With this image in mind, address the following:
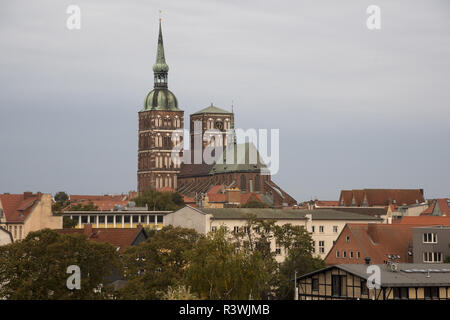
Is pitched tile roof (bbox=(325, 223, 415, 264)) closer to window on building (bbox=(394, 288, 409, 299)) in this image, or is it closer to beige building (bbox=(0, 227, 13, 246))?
beige building (bbox=(0, 227, 13, 246))

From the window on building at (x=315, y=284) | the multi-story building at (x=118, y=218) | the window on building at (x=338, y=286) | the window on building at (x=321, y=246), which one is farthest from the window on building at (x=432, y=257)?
the multi-story building at (x=118, y=218)

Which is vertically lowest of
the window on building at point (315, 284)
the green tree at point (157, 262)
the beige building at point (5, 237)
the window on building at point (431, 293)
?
the window on building at point (431, 293)

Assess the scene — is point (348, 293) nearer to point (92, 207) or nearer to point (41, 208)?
point (41, 208)

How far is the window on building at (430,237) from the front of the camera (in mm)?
92188

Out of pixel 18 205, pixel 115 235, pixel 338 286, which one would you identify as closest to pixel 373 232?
pixel 115 235

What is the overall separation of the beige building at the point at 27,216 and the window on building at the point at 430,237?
158ft

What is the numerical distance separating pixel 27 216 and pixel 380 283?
69.5 metres

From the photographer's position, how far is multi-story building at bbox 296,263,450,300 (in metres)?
58.6

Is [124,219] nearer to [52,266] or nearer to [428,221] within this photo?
[428,221]

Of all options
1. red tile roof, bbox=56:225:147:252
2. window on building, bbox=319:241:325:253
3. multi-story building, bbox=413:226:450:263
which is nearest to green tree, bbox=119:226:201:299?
red tile roof, bbox=56:225:147:252

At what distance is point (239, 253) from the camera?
2152 inches

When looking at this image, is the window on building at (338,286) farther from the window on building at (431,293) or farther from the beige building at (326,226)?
the beige building at (326,226)

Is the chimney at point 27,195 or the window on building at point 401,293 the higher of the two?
the chimney at point 27,195

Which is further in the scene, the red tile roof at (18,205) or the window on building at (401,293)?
the red tile roof at (18,205)
